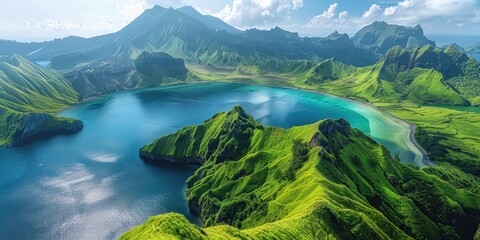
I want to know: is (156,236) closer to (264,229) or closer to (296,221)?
(264,229)

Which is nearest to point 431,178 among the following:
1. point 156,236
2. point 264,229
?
point 264,229

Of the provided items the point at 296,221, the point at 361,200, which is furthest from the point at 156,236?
the point at 361,200

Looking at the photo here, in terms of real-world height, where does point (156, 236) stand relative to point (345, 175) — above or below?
above

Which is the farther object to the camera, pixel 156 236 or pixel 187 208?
pixel 187 208

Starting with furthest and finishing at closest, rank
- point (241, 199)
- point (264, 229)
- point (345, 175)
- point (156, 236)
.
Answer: point (345, 175)
point (241, 199)
point (264, 229)
point (156, 236)

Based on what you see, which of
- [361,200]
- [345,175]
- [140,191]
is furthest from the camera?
[140,191]

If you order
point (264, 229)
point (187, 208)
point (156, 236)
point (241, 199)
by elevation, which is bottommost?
point (187, 208)

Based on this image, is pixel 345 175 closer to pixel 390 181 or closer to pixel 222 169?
pixel 390 181
